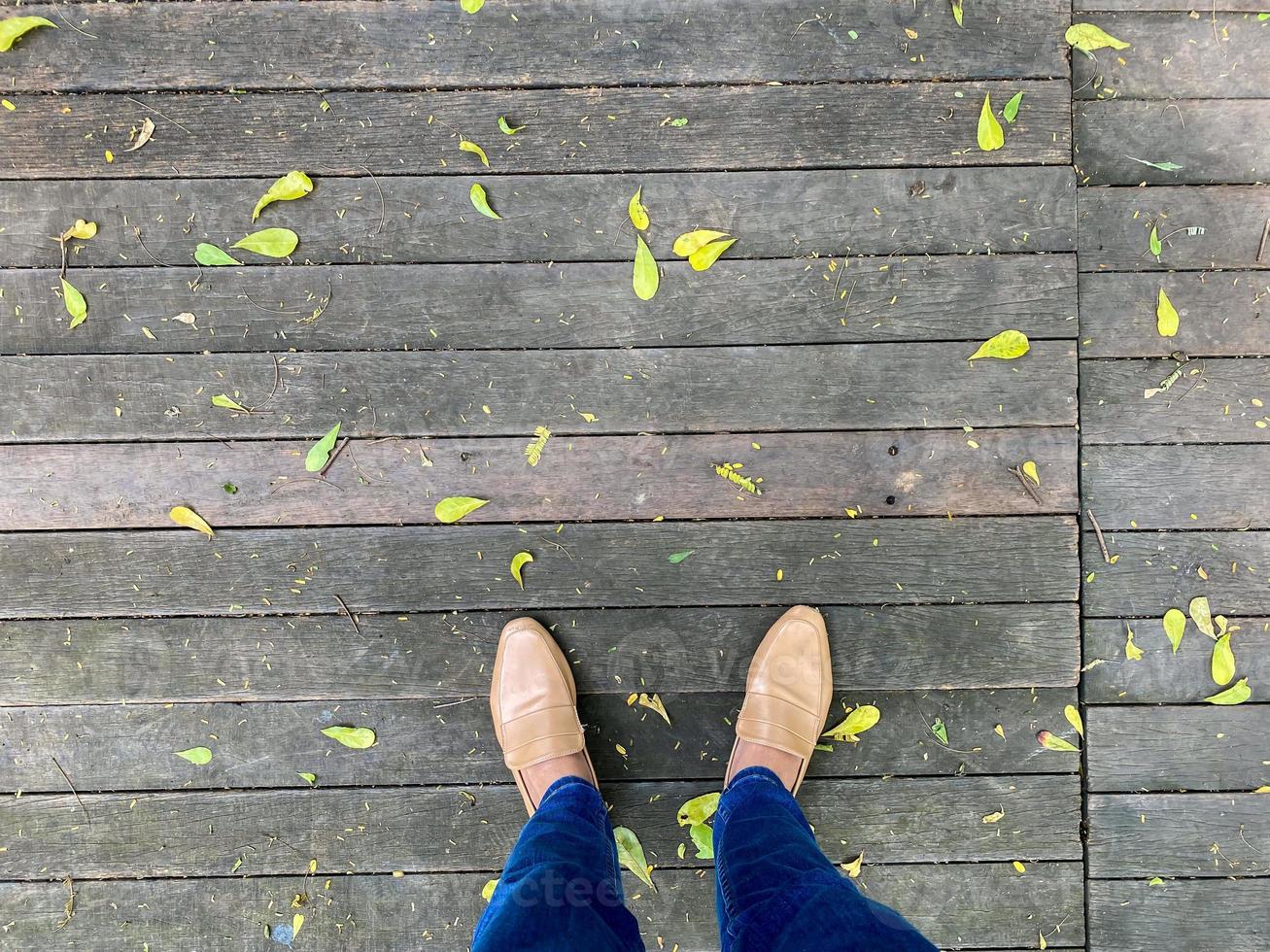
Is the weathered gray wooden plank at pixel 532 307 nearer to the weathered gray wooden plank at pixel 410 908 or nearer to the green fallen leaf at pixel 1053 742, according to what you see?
the green fallen leaf at pixel 1053 742

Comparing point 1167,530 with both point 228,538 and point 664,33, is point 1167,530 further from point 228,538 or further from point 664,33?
point 228,538

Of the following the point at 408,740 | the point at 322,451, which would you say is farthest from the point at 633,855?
the point at 322,451

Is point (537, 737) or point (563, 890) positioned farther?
point (537, 737)

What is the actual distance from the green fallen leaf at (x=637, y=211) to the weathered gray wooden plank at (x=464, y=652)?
0.92 meters

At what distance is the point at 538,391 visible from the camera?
1.69 m

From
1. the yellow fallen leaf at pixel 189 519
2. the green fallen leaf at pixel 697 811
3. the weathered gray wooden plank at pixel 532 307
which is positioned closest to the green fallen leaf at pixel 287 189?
the weathered gray wooden plank at pixel 532 307

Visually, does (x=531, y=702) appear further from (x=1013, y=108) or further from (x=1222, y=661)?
(x=1013, y=108)

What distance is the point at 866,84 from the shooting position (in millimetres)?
1686

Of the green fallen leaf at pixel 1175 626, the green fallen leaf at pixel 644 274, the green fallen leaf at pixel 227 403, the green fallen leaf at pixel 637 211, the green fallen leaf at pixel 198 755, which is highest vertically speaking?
the green fallen leaf at pixel 637 211

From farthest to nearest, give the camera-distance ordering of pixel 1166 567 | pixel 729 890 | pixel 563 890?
pixel 1166 567 → pixel 729 890 → pixel 563 890

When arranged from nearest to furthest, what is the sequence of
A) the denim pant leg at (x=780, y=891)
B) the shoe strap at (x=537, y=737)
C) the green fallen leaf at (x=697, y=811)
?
the denim pant leg at (x=780, y=891)
the shoe strap at (x=537, y=737)
the green fallen leaf at (x=697, y=811)

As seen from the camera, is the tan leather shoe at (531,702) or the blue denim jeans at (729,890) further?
the tan leather shoe at (531,702)

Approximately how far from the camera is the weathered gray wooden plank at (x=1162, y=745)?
67.6 inches

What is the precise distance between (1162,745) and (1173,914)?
410 mm
